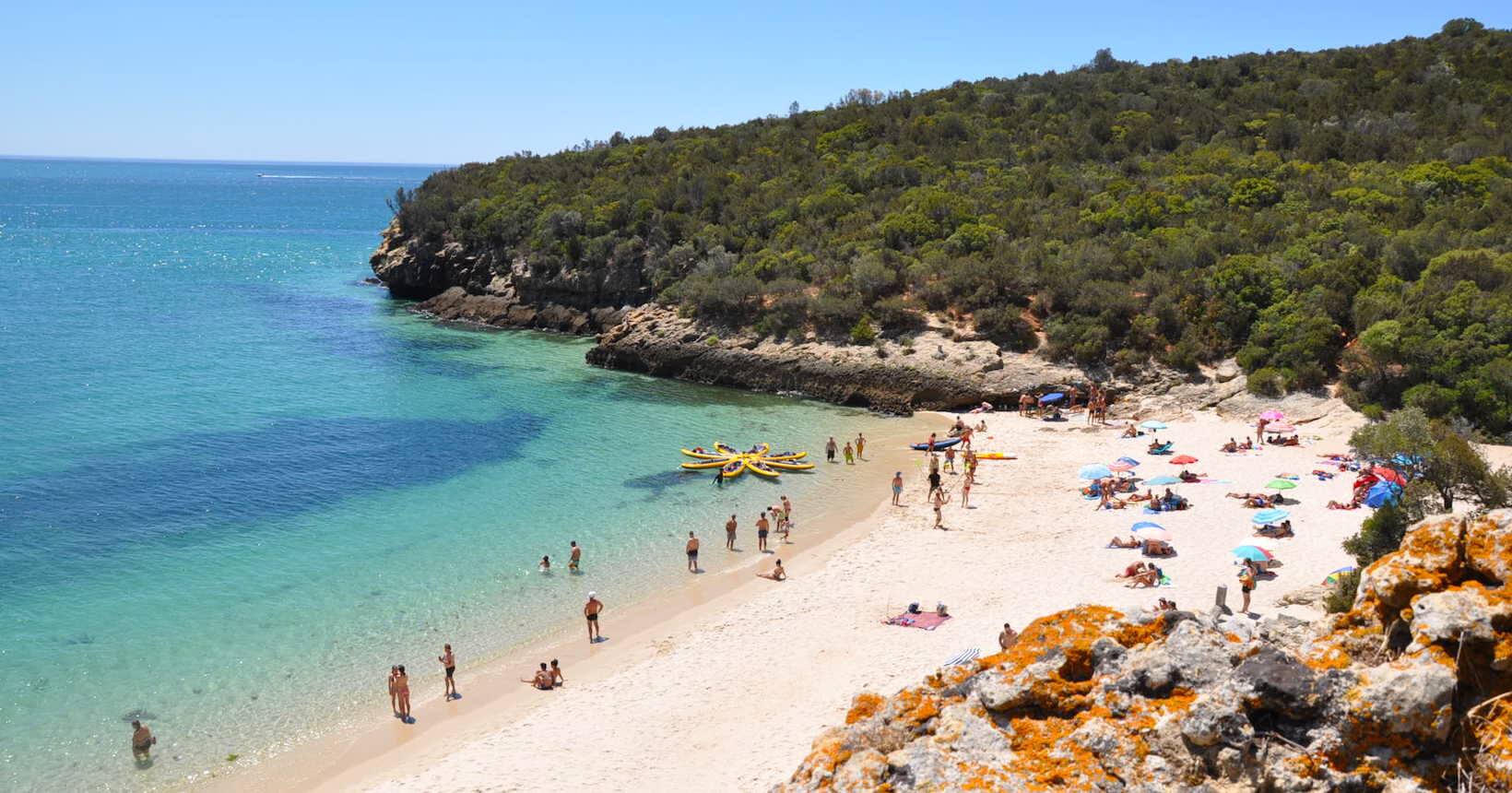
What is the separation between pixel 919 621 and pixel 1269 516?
8701 mm

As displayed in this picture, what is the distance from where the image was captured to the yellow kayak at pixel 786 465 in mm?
29016

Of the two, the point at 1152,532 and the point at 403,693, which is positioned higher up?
Result: the point at 1152,532

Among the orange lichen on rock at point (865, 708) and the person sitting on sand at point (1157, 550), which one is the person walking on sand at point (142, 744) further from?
the person sitting on sand at point (1157, 550)

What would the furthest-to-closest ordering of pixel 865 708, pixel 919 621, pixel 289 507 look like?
pixel 289 507 → pixel 919 621 → pixel 865 708

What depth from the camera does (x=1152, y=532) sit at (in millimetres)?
20547

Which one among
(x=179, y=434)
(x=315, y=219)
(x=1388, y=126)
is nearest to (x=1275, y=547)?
(x=179, y=434)

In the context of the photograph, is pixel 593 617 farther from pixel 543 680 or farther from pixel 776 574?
pixel 776 574

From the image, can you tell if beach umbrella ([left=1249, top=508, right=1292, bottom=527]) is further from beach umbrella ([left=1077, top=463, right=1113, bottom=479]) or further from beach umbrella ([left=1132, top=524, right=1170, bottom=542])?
beach umbrella ([left=1077, top=463, right=1113, bottom=479])

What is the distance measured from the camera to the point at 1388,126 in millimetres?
52625

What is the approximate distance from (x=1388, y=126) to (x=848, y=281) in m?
33.5

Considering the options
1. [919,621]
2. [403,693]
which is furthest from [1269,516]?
[403,693]

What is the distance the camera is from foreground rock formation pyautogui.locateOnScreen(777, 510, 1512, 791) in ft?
19.2

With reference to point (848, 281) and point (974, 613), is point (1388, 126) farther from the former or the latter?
point (974, 613)

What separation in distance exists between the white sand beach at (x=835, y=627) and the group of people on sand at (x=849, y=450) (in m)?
2.23
